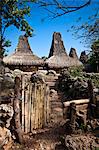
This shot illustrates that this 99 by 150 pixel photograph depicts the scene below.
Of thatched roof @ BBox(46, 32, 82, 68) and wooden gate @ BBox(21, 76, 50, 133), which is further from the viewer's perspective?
thatched roof @ BBox(46, 32, 82, 68)

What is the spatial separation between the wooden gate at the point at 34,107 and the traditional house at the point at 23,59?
1558cm

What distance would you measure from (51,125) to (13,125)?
1874mm

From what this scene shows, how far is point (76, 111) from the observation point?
741cm

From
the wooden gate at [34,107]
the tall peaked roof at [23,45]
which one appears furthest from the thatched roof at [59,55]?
the wooden gate at [34,107]

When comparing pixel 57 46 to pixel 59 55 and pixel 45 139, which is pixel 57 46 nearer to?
pixel 59 55

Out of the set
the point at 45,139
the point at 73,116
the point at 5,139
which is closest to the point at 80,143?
the point at 73,116

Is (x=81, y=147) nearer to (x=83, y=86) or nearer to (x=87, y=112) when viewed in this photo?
(x=87, y=112)

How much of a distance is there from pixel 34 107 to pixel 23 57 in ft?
55.7

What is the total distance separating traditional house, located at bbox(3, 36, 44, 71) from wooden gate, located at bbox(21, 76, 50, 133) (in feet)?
51.1

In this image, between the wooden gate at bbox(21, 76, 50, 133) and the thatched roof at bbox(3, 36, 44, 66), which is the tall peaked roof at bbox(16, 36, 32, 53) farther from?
the wooden gate at bbox(21, 76, 50, 133)

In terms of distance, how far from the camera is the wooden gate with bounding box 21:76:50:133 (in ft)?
24.0

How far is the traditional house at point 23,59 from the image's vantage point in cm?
2344

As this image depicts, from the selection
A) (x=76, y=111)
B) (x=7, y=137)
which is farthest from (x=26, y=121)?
(x=76, y=111)

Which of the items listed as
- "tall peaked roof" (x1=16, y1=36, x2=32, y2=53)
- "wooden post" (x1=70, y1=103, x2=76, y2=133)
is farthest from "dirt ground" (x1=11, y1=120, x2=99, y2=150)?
"tall peaked roof" (x1=16, y1=36, x2=32, y2=53)
